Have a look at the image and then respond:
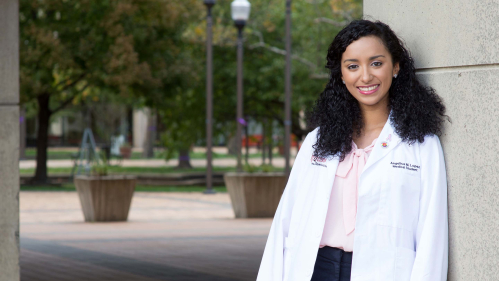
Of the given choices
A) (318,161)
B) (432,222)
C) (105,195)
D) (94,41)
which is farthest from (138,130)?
(432,222)

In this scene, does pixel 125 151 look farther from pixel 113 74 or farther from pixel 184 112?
pixel 113 74

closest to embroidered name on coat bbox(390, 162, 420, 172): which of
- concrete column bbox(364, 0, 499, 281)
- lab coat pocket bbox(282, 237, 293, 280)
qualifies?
concrete column bbox(364, 0, 499, 281)

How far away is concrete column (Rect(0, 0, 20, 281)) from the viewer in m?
5.48

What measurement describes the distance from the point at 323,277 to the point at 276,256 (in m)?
0.24

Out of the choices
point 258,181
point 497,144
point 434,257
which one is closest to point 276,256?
point 434,257

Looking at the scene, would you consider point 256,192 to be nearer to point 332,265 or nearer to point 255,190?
point 255,190

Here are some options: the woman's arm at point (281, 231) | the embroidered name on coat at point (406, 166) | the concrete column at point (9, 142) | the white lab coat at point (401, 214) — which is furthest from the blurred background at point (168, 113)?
the embroidered name on coat at point (406, 166)

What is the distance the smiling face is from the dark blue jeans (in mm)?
561

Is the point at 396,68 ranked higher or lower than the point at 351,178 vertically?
higher

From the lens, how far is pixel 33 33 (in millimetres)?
19438

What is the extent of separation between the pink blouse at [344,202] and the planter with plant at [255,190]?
32.5ft

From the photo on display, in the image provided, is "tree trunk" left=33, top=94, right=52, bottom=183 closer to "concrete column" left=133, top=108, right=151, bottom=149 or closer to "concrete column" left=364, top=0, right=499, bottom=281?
"concrete column" left=364, top=0, right=499, bottom=281

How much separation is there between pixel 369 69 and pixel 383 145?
0.29 metres

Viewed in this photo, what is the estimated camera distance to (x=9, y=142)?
18.2ft
